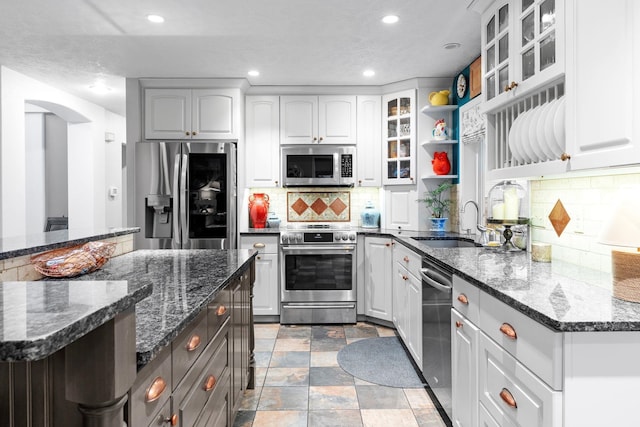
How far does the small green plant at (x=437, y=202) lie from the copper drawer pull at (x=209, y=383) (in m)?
3.06

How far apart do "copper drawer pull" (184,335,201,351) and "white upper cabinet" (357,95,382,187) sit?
3297mm

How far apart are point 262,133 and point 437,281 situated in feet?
9.24

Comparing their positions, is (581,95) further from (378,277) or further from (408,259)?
(378,277)

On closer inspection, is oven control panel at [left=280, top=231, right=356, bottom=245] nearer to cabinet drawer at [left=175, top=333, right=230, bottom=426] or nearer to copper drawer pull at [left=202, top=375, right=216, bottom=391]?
cabinet drawer at [left=175, top=333, right=230, bottom=426]

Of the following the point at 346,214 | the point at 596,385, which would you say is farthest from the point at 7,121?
the point at 596,385

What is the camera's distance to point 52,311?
0.70m

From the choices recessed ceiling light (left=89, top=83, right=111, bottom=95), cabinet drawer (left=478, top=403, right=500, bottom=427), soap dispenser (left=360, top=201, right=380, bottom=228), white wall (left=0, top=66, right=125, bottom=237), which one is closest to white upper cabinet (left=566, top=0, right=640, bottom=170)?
cabinet drawer (left=478, top=403, right=500, bottom=427)

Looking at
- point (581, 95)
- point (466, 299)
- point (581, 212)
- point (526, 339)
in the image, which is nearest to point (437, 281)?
point (466, 299)

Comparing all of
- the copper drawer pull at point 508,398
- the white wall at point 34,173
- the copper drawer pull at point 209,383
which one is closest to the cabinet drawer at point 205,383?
the copper drawer pull at point 209,383

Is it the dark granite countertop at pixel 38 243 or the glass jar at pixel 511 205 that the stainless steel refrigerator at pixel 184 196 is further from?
the glass jar at pixel 511 205

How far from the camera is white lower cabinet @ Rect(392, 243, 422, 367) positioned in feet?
9.65

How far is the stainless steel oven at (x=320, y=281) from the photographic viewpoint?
4.21 m

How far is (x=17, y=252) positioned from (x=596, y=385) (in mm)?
2059

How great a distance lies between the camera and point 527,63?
207 cm
